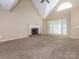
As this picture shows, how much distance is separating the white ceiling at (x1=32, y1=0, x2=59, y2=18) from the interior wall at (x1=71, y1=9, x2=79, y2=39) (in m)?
1.61

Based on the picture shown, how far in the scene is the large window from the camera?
651 cm

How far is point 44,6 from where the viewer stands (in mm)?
6680

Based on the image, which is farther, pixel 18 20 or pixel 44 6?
pixel 44 6

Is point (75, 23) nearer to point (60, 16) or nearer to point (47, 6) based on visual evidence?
point (60, 16)

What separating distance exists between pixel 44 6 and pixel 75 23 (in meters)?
2.49

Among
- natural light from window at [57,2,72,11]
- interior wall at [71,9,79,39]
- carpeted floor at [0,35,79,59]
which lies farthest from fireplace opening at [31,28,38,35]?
carpeted floor at [0,35,79,59]

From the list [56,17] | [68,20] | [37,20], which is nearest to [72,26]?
[68,20]

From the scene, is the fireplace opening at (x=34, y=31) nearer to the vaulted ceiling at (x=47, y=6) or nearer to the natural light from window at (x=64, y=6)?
the vaulted ceiling at (x=47, y=6)

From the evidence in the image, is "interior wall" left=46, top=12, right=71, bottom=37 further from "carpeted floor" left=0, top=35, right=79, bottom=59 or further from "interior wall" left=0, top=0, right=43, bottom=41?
"carpeted floor" left=0, top=35, right=79, bottom=59

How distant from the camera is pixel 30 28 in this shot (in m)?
6.89

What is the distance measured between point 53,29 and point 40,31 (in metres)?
1.08

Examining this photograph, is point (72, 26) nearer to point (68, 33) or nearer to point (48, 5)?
point (68, 33)

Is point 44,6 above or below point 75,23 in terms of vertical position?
above

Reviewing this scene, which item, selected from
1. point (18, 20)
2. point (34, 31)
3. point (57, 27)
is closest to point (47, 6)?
point (57, 27)
